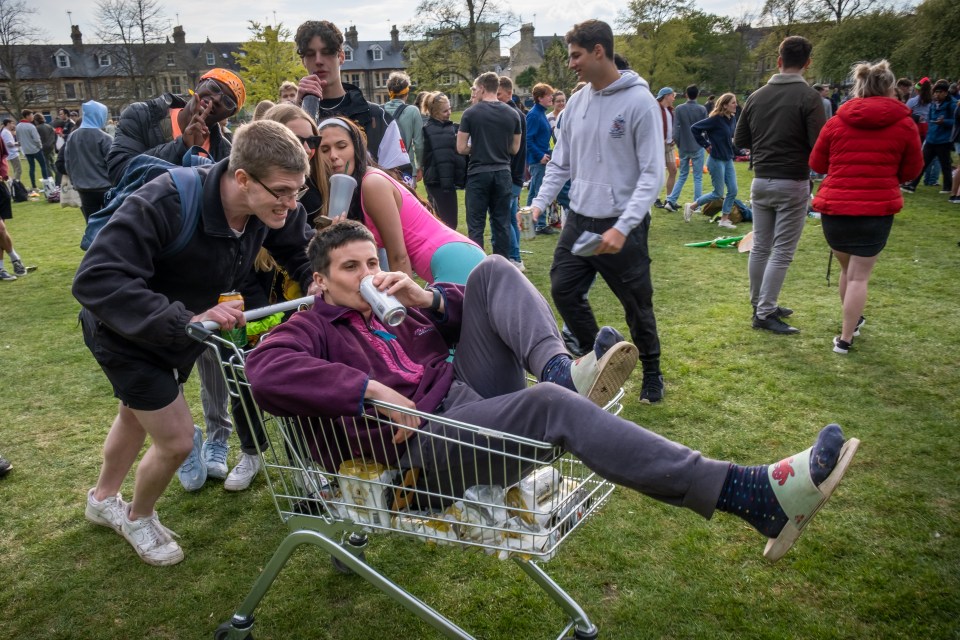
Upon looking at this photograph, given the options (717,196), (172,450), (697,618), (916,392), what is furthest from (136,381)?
(717,196)

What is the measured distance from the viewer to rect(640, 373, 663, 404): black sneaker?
16.4 feet

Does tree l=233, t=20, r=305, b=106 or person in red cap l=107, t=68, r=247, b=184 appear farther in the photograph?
tree l=233, t=20, r=305, b=106

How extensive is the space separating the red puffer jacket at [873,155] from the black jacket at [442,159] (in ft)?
15.1

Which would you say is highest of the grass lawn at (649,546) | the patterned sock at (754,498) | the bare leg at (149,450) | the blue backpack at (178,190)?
the blue backpack at (178,190)

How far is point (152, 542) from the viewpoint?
11.3 ft

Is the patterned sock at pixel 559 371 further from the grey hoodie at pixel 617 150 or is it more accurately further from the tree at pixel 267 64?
the tree at pixel 267 64

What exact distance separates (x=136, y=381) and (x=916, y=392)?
508 centimetres

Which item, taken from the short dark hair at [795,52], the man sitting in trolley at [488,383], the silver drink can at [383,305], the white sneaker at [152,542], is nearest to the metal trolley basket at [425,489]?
the man sitting in trolley at [488,383]

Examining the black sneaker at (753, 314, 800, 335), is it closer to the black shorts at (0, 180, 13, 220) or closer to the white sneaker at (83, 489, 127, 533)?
the white sneaker at (83, 489, 127, 533)

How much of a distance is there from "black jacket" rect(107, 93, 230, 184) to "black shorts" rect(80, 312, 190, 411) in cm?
148

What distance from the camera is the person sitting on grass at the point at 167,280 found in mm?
2582

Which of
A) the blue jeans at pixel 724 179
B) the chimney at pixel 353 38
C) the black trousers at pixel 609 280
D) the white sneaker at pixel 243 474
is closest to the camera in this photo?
the white sneaker at pixel 243 474

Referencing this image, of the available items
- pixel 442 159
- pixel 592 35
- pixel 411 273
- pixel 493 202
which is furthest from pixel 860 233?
pixel 442 159

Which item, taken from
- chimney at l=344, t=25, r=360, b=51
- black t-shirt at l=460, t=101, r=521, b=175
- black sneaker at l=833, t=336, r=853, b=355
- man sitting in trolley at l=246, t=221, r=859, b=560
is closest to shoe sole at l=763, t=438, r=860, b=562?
man sitting in trolley at l=246, t=221, r=859, b=560
